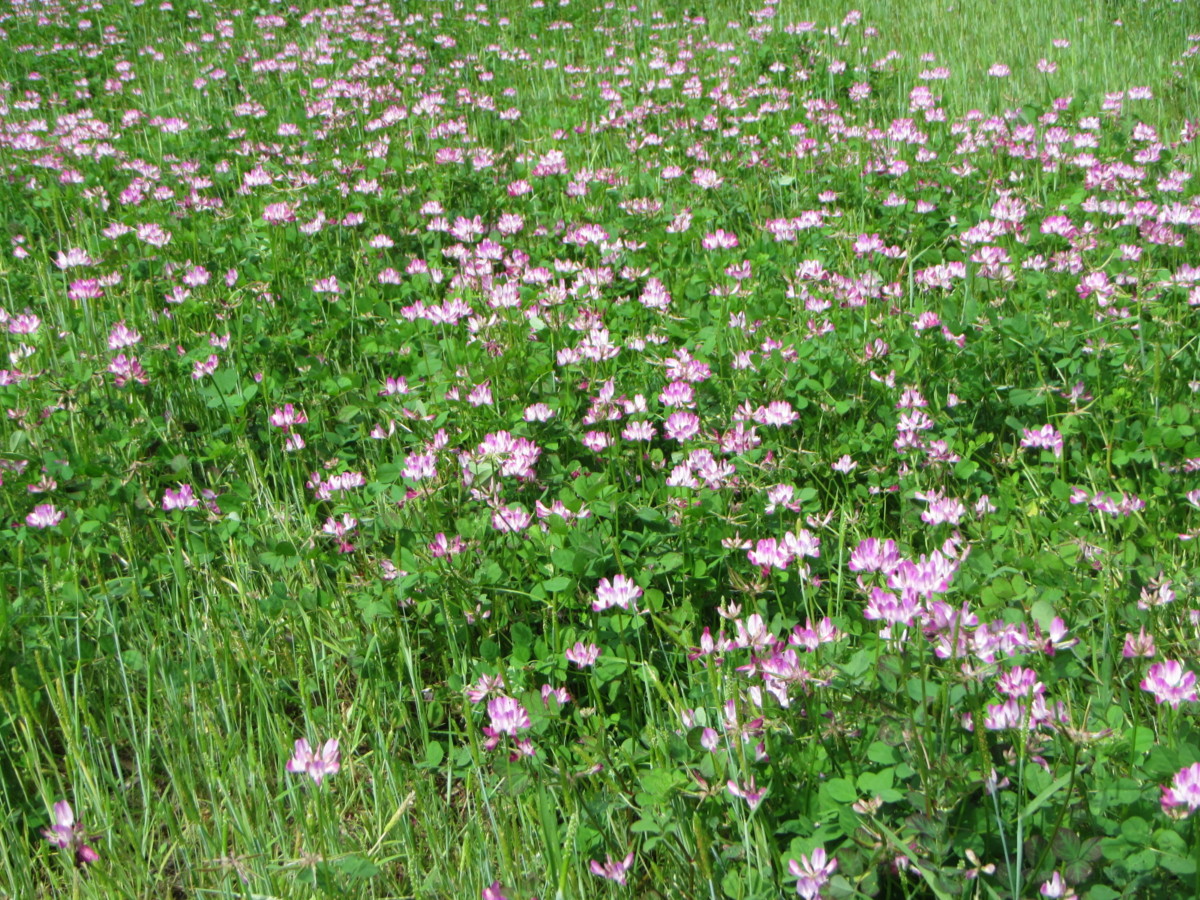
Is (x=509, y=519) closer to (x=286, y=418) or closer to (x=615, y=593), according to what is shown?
(x=615, y=593)

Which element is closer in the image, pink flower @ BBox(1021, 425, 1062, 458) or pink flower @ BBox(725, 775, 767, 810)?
pink flower @ BBox(725, 775, 767, 810)

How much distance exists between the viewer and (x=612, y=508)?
2576 mm

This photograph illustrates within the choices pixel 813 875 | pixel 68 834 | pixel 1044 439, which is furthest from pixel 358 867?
pixel 1044 439

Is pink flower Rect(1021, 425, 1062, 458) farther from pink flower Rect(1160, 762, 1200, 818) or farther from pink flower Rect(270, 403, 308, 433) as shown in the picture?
pink flower Rect(270, 403, 308, 433)

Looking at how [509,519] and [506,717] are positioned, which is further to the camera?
[509,519]

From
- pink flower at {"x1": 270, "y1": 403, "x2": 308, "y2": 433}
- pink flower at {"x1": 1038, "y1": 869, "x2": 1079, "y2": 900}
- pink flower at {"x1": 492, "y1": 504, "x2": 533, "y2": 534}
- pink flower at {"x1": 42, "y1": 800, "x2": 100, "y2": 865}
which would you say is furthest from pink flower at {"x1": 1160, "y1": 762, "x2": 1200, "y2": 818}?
pink flower at {"x1": 270, "y1": 403, "x2": 308, "y2": 433}

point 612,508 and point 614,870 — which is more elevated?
point 612,508

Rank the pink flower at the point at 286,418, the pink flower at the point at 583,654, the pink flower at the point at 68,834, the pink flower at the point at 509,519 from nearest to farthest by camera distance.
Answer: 1. the pink flower at the point at 68,834
2. the pink flower at the point at 583,654
3. the pink flower at the point at 509,519
4. the pink flower at the point at 286,418

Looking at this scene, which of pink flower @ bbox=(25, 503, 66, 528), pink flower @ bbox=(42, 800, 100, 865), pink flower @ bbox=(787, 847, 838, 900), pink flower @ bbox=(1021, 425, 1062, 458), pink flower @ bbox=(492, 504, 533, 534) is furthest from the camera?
pink flower @ bbox=(1021, 425, 1062, 458)

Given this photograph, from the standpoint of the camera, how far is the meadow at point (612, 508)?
1.74 meters

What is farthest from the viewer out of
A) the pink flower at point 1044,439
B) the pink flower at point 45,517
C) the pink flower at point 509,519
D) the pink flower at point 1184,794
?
the pink flower at point 1044,439

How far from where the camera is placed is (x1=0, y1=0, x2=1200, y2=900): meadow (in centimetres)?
174

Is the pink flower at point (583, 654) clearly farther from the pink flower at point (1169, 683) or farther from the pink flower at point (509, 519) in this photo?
the pink flower at point (1169, 683)

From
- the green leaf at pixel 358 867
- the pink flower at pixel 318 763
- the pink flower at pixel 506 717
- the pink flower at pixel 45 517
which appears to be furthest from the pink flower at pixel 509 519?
the pink flower at pixel 45 517
